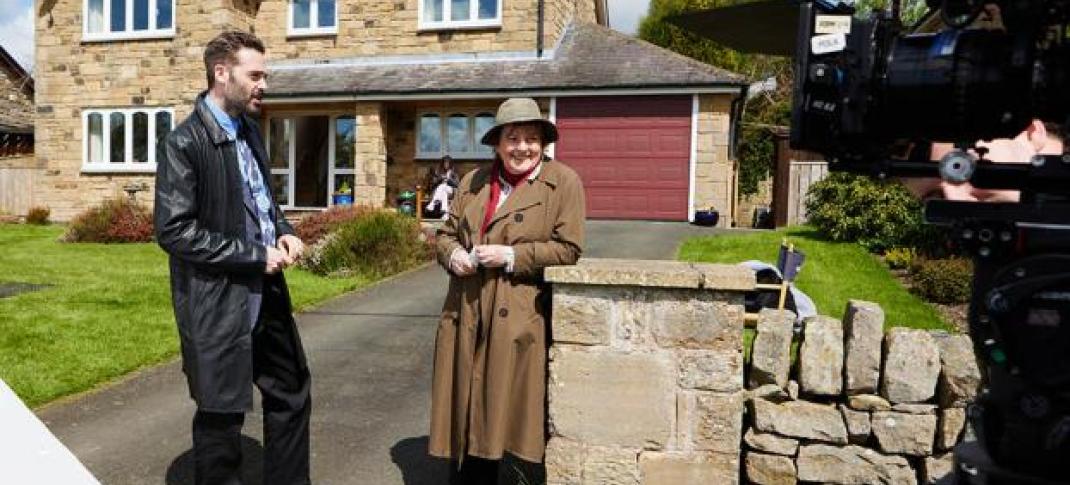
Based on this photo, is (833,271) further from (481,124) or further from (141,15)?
(141,15)

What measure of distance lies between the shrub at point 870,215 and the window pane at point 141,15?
17.0 metres

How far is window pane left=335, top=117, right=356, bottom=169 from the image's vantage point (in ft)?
61.9

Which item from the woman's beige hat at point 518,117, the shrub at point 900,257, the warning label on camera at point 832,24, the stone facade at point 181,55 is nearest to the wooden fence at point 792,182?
the shrub at point 900,257

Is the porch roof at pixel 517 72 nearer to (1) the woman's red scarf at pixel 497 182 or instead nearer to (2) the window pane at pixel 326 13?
(2) the window pane at pixel 326 13

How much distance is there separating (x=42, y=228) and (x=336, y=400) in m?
16.6

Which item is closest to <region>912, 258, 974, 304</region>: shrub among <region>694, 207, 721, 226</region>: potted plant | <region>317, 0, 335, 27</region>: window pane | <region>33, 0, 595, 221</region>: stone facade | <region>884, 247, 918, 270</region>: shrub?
<region>884, 247, 918, 270</region>: shrub

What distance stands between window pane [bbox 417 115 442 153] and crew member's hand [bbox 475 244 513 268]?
15054 mm

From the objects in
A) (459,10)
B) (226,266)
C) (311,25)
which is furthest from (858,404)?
(311,25)

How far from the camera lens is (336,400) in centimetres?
516

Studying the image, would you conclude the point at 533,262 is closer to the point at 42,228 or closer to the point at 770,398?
the point at 770,398

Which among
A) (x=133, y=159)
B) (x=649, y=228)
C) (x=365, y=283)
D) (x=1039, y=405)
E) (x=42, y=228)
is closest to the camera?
(x=1039, y=405)

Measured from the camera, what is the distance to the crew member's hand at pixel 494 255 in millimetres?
3049

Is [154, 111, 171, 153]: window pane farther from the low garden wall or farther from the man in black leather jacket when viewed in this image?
the low garden wall

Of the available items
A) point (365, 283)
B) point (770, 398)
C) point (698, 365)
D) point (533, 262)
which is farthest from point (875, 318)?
point (365, 283)
